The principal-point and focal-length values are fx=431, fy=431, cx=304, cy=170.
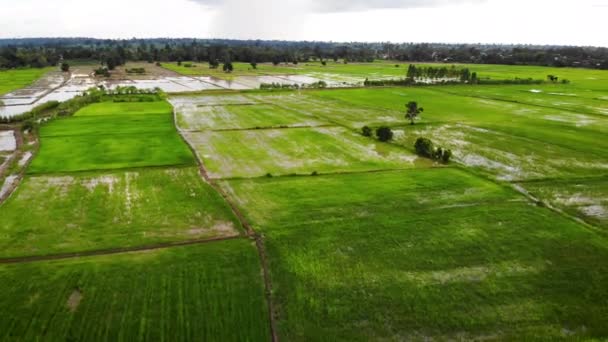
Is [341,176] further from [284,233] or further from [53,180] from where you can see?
[53,180]

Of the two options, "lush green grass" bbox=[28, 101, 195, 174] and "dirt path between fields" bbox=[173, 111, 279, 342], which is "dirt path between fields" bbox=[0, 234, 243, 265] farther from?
"lush green grass" bbox=[28, 101, 195, 174]

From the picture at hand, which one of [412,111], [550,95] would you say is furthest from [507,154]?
[550,95]

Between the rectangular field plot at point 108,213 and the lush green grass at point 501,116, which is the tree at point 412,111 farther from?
the rectangular field plot at point 108,213

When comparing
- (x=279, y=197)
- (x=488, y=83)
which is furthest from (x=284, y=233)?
(x=488, y=83)

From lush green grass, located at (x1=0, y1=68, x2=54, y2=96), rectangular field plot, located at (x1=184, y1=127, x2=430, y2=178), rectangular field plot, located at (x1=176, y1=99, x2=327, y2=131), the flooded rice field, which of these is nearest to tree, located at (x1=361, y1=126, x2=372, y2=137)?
rectangular field plot, located at (x1=184, y1=127, x2=430, y2=178)

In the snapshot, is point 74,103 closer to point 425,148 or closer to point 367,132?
point 367,132
